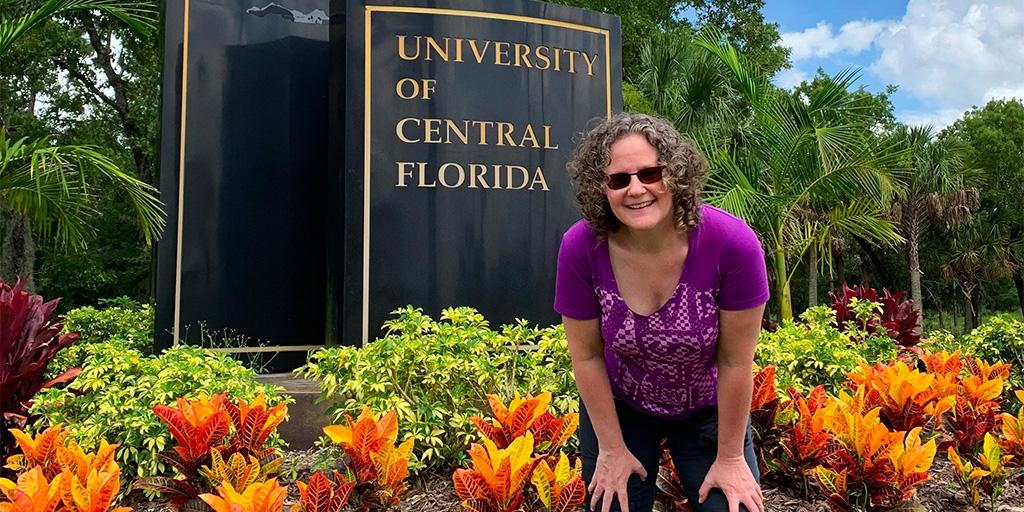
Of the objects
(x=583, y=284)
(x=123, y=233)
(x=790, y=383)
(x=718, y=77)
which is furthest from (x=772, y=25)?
(x=583, y=284)

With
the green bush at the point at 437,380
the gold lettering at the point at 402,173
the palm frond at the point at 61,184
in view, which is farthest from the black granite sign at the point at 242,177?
the green bush at the point at 437,380

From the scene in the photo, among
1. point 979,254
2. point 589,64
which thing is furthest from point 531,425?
point 979,254

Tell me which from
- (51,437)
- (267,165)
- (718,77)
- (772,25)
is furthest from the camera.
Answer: (772,25)

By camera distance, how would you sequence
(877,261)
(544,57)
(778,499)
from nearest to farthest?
(778,499) → (544,57) → (877,261)

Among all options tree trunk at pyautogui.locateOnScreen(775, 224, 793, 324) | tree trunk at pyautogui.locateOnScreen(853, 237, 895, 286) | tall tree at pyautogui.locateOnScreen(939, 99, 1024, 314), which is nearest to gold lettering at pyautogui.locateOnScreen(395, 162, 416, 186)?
tree trunk at pyautogui.locateOnScreen(775, 224, 793, 324)

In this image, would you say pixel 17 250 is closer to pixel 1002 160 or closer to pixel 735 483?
pixel 735 483

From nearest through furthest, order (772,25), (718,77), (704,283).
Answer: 1. (704,283)
2. (718,77)
3. (772,25)

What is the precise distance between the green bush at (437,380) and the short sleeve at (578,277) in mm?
1312

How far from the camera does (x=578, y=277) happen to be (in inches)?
90.4

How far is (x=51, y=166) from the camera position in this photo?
6.40 meters

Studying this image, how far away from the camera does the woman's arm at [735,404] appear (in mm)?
2178

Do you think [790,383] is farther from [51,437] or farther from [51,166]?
[51,166]

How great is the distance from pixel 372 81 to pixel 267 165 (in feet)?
4.31

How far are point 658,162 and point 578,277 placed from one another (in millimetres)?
405
